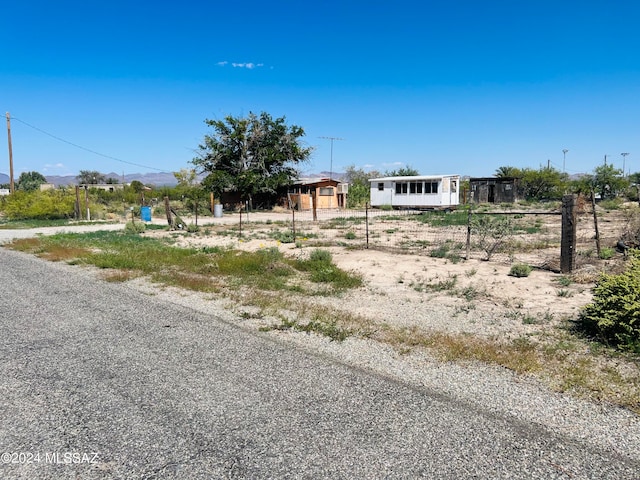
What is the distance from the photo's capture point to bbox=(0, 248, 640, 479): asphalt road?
298 centimetres

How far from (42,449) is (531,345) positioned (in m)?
4.75

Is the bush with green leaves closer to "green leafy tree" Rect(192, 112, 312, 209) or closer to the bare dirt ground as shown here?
the bare dirt ground

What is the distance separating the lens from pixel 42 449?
319cm

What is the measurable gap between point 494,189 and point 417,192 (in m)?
11.3

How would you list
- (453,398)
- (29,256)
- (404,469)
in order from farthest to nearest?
1. (29,256)
2. (453,398)
3. (404,469)

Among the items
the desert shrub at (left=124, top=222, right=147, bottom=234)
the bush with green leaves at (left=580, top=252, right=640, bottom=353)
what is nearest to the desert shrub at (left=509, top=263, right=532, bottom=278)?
the bush with green leaves at (left=580, top=252, right=640, bottom=353)

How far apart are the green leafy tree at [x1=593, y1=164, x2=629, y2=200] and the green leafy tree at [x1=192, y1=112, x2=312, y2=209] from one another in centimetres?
3331

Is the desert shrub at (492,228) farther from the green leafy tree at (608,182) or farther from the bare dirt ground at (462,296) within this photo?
the green leafy tree at (608,182)

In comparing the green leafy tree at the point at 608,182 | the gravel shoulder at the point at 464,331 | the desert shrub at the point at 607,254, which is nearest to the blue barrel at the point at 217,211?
the gravel shoulder at the point at 464,331

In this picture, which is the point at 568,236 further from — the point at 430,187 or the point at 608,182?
the point at 608,182

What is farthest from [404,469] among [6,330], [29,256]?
[29,256]

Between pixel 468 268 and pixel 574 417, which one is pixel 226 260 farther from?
pixel 574 417

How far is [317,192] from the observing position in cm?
4088

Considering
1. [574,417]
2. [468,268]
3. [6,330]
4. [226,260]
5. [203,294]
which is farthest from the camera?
[226,260]
